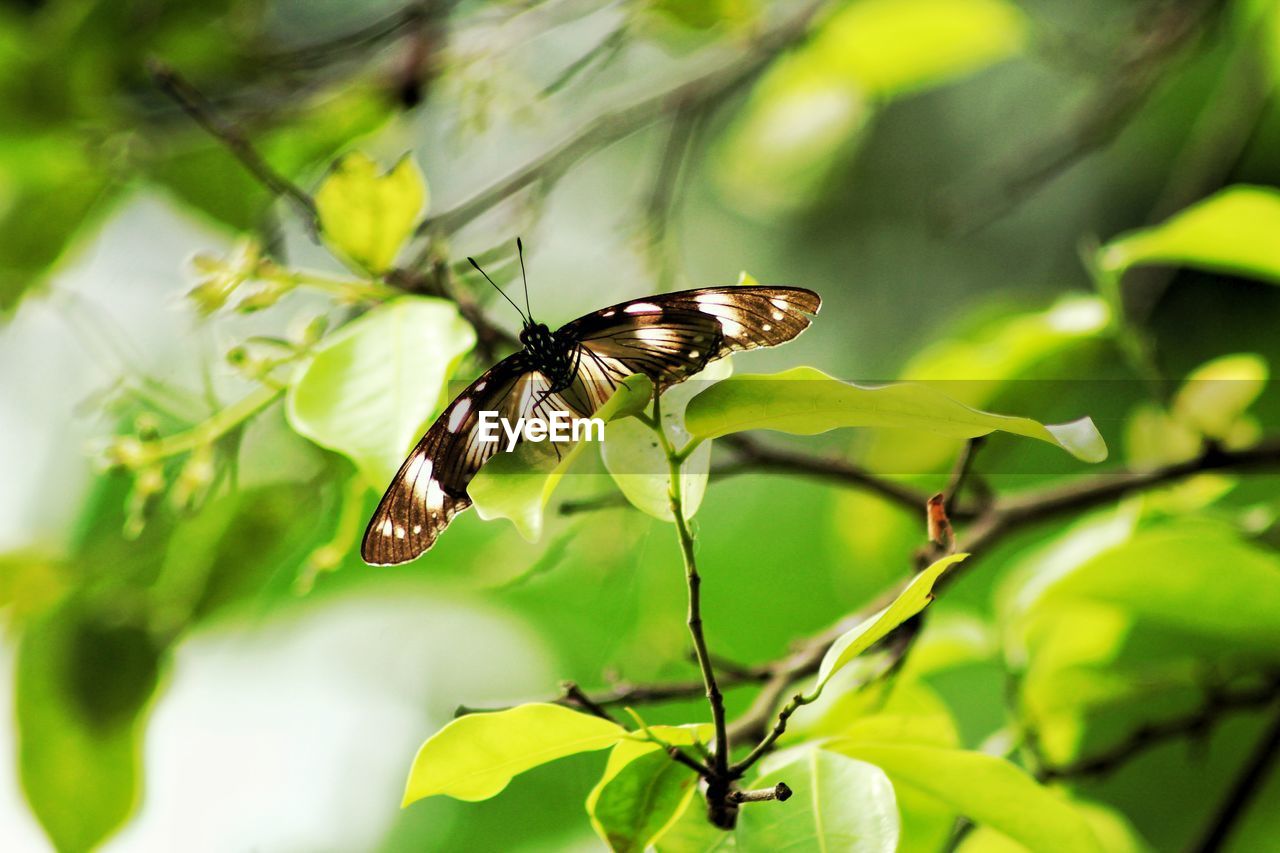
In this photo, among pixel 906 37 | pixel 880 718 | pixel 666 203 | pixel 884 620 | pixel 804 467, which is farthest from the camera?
pixel 906 37

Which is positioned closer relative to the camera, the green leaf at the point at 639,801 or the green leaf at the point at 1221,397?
the green leaf at the point at 639,801

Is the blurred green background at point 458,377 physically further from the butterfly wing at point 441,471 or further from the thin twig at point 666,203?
the butterfly wing at point 441,471

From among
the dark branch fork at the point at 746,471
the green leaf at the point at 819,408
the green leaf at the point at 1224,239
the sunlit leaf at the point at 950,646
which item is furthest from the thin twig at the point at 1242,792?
the green leaf at the point at 819,408

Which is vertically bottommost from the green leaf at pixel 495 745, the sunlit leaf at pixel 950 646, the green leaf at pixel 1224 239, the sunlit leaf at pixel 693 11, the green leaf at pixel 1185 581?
the sunlit leaf at pixel 950 646

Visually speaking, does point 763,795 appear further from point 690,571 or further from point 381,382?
point 381,382

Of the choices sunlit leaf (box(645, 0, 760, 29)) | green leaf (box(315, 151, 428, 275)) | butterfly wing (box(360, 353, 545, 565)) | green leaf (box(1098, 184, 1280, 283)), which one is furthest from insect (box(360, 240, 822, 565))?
sunlit leaf (box(645, 0, 760, 29))

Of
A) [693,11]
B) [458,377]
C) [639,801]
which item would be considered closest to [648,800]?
[639,801]
